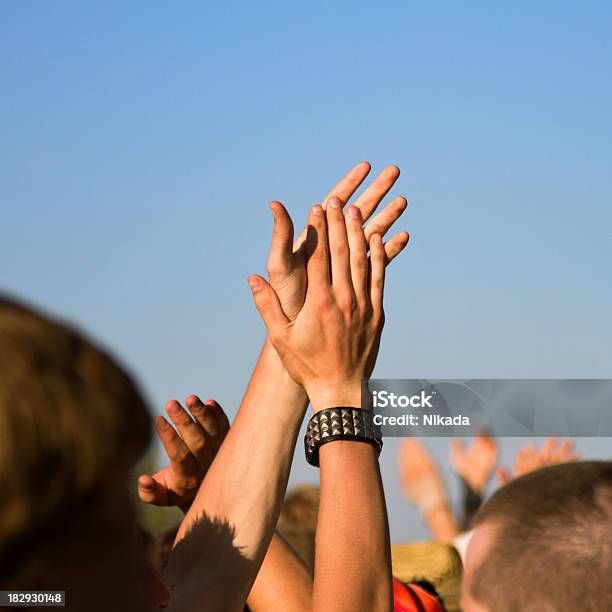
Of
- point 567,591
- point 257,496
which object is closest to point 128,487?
point 567,591

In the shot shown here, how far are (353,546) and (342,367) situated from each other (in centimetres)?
47

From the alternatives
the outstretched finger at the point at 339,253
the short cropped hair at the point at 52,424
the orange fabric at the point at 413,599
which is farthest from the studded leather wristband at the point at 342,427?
the orange fabric at the point at 413,599

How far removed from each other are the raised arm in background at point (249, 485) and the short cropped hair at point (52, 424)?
1.15 metres

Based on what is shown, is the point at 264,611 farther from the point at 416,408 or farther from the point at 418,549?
the point at 418,549

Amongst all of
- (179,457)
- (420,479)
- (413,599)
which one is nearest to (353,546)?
(179,457)

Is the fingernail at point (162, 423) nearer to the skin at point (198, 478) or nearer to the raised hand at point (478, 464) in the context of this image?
the skin at point (198, 478)

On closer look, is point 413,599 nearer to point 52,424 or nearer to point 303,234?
point 303,234

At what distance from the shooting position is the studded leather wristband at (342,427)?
2557 mm

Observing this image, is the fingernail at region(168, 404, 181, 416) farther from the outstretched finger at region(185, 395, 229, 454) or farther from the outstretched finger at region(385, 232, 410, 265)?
the outstretched finger at region(385, 232, 410, 265)

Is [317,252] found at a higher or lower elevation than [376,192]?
lower

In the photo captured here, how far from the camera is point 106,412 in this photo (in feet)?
5.26

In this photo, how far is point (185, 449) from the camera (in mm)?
3402

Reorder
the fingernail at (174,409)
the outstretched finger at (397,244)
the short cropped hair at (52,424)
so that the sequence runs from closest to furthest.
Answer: the short cropped hair at (52,424) < the outstretched finger at (397,244) < the fingernail at (174,409)

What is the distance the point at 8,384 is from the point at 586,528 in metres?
1.24
